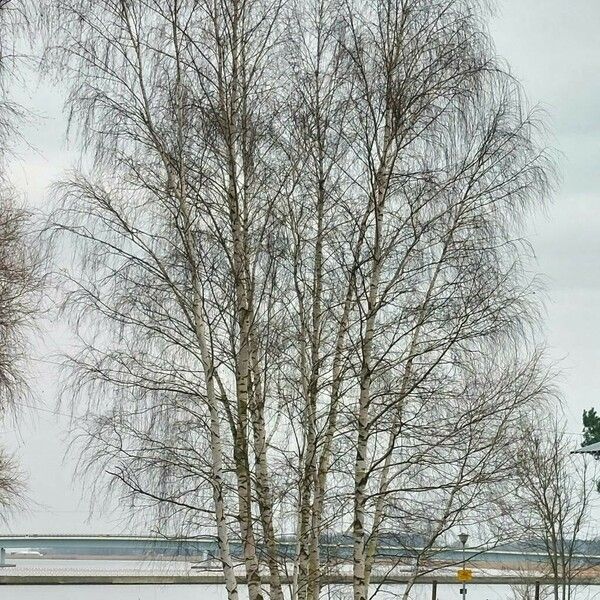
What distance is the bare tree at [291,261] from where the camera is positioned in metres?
11.2

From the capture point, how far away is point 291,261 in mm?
12656

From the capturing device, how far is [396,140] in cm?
1108

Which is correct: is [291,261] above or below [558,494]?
above

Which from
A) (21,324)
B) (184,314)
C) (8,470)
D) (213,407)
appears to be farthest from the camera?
(8,470)

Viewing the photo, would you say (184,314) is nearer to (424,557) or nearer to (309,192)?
(309,192)

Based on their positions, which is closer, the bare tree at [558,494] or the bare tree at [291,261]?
the bare tree at [291,261]

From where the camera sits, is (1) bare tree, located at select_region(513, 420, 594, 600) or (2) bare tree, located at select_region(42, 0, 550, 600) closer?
(2) bare tree, located at select_region(42, 0, 550, 600)

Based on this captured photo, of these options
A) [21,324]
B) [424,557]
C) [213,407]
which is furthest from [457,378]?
[21,324]

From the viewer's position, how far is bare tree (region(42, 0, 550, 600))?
11.2 metres

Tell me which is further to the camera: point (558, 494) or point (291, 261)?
point (558, 494)

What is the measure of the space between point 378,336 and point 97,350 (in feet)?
9.88

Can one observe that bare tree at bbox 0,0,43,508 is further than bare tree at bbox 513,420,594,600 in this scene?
No

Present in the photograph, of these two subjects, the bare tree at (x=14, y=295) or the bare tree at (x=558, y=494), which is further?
the bare tree at (x=558, y=494)

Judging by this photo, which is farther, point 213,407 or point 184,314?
point 184,314
